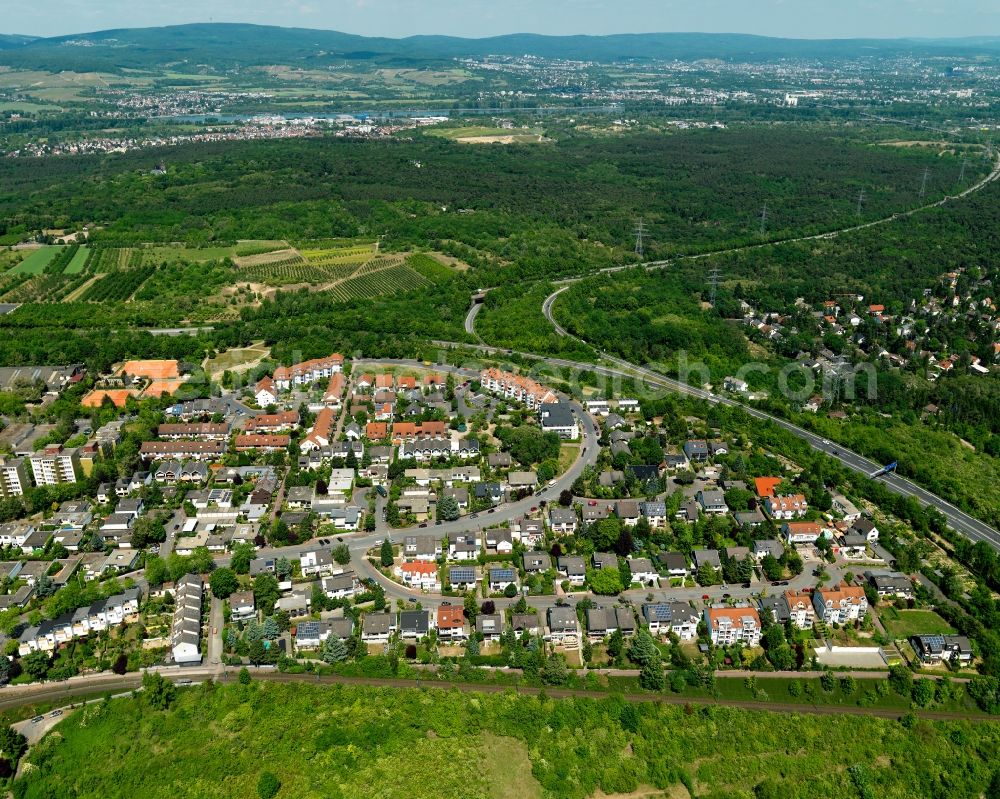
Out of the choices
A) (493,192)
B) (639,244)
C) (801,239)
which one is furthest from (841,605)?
(493,192)

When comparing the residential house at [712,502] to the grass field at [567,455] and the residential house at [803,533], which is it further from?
the grass field at [567,455]

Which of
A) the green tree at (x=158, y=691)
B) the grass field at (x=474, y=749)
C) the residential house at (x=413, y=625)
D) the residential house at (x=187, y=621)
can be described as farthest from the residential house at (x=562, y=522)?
the green tree at (x=158, y=691)

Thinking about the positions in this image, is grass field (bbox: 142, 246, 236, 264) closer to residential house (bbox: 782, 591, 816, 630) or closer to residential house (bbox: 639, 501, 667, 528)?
residential house (bbox: 639, 501, 667, 528)

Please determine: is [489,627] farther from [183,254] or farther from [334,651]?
[183,254]

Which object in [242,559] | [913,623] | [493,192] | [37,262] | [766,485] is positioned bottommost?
[913,623]

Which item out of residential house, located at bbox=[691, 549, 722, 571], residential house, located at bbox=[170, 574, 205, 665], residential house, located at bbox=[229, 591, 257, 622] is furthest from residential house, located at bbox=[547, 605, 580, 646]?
residential house, located at bbox=[170, 574, 205, 665]

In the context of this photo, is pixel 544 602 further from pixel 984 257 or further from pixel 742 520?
pixel 984 257
